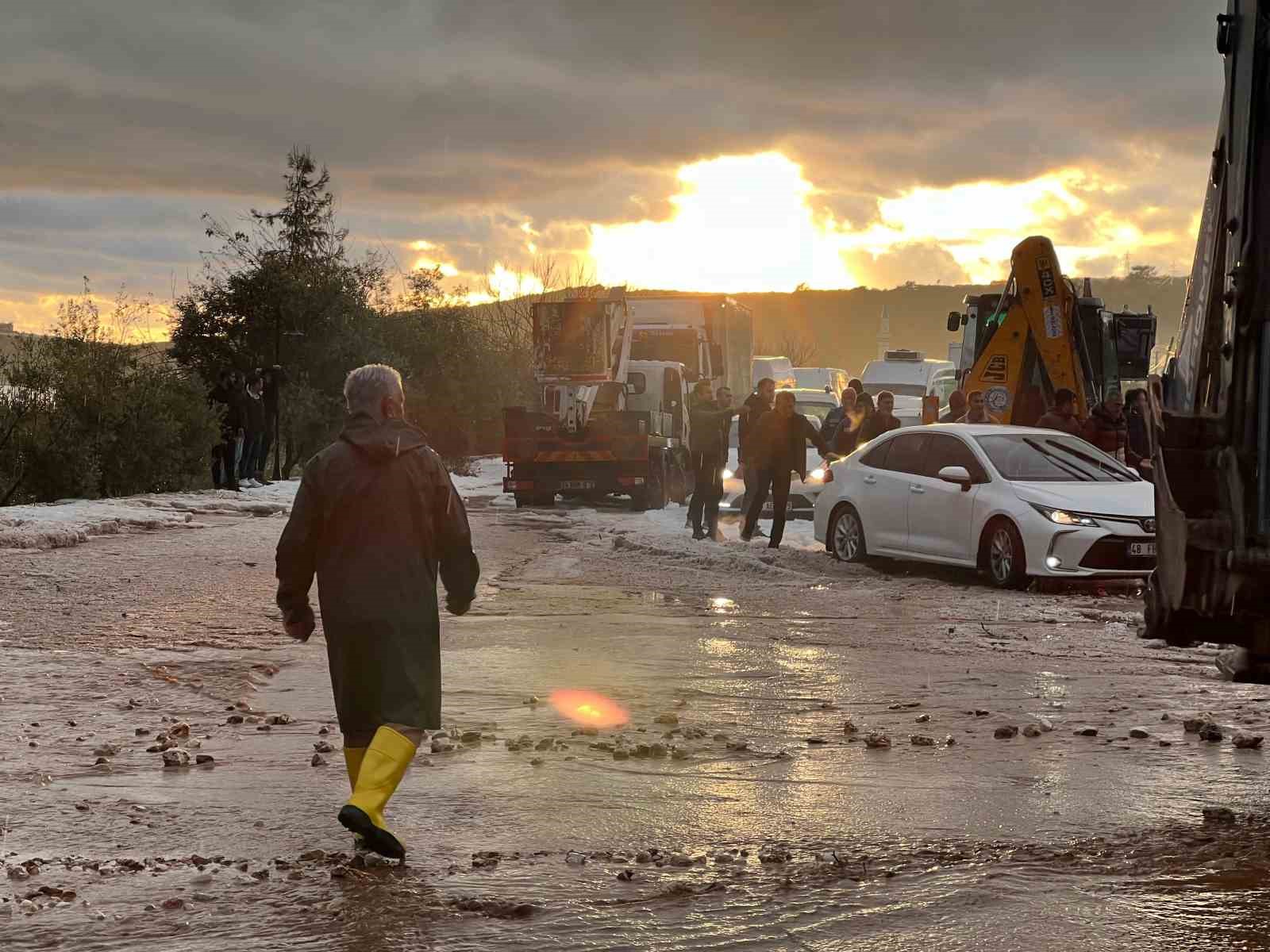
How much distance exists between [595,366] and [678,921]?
27.4 metres

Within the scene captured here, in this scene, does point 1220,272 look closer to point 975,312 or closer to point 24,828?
point 24,828

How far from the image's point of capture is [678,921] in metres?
5.40

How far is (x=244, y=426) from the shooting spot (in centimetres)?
2930

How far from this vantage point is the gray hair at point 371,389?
257 inches

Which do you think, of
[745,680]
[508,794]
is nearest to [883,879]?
[508,794]

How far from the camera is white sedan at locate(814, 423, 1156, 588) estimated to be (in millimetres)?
15680

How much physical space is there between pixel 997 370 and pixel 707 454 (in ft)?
13.8

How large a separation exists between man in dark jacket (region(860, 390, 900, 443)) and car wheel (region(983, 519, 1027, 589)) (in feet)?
15.5

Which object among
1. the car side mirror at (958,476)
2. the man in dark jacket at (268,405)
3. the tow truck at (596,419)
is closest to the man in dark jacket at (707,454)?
the car side mirror at (958,476)

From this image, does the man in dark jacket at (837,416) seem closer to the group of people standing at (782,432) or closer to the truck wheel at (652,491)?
the group of people standing at (782,432)

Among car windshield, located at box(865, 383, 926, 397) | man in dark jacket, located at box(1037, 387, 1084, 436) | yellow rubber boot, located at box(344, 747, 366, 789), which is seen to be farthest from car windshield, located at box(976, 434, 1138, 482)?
car windshield, located at box(865, 383, 926, 397)

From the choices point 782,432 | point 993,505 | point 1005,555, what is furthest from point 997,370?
point 1005,555

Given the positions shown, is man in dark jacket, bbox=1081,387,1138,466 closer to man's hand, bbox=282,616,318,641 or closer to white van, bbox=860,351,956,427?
man's hand, bbox=282,616,318,641

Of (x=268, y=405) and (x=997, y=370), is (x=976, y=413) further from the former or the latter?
(x=268, y=405)
